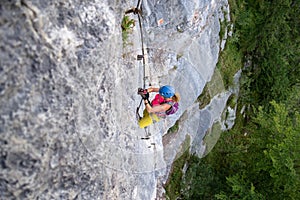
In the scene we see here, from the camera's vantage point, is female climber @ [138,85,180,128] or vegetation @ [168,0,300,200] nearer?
female climber @ [138,85,180,128]

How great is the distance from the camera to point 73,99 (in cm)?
526

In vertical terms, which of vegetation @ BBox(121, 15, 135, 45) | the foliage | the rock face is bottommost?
the rock face

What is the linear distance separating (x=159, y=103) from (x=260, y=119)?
548cm

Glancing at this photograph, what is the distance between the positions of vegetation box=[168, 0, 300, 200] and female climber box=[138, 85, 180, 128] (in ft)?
14.5

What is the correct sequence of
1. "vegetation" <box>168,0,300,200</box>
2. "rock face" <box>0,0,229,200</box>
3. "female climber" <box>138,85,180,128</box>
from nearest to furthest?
1. "rock face" <box>0,0,229,200</box>
2. "female climber" <box>138,85,180,128</box>
3. "vegetation" <box>168,0,300,200</box>

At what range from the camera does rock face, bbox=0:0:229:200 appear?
444cm

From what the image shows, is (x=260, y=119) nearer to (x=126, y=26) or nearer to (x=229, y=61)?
(x=229, y=61)

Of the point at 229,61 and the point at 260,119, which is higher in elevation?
the point at 229,61

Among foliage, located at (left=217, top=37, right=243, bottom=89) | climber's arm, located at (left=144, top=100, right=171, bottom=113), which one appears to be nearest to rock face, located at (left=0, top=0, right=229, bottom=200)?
climber's arm, located at (left=144, top=100, right=171, bottom=113)

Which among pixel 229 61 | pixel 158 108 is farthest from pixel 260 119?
pixel 158 108

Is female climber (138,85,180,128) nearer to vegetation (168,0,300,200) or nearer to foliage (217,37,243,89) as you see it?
vegetation (168,0,300,200)

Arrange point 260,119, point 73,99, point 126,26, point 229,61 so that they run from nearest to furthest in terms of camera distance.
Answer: point 73,99, point 126,26, point 260,119, point 229,61

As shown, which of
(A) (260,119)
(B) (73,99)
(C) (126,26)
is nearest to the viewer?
(B) (73,99)

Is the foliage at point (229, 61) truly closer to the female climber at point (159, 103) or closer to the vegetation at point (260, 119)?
the vegetation at point (260, 119)
